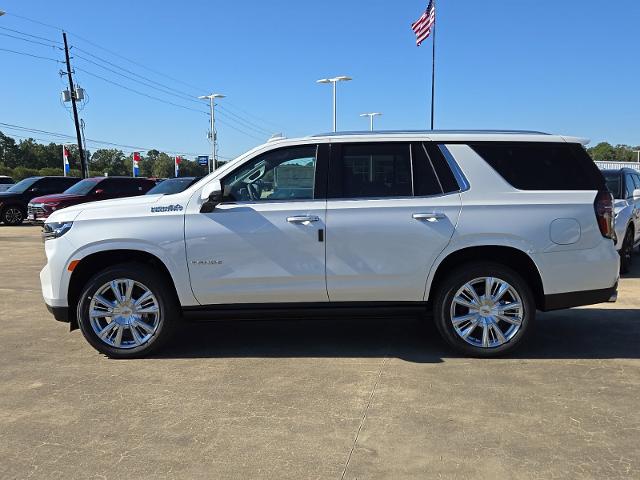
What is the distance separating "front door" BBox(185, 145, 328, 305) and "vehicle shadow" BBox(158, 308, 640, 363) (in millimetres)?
661

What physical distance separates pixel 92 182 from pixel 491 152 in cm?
1590

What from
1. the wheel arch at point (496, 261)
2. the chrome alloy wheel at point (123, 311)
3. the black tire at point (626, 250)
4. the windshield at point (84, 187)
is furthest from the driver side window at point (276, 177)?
the windshield at point (84, 187)

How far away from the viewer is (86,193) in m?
17.3

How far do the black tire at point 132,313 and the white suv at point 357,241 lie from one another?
1 cm

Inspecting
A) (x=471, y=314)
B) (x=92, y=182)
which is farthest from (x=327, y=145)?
(x=92, y=182)

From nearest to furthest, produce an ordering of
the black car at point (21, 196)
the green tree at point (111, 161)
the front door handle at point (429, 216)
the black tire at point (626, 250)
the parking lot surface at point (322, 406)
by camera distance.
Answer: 1. the parking lot surface at point (322, 406)
2. the front door handle at point (429, 216)
3. the black tire at point (626, 250)
4. the black car at point (21, 196)
5. the green tree at point (111, 161)

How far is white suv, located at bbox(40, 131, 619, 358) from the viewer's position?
464 cm

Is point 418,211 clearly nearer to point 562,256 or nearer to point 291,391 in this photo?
point 562,256

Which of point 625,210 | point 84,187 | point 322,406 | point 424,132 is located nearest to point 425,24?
point 84,187

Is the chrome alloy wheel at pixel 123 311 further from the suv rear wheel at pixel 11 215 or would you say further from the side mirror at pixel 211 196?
the suv rear wheel at pixel 11 215

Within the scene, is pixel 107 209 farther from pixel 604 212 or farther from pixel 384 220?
pixel 604 212

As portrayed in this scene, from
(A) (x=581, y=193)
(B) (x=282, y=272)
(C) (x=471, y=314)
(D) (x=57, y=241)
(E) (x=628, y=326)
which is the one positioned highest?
(A) (x=581, y=193)

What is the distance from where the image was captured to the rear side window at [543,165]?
4730mm

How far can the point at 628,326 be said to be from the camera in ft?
19.2
